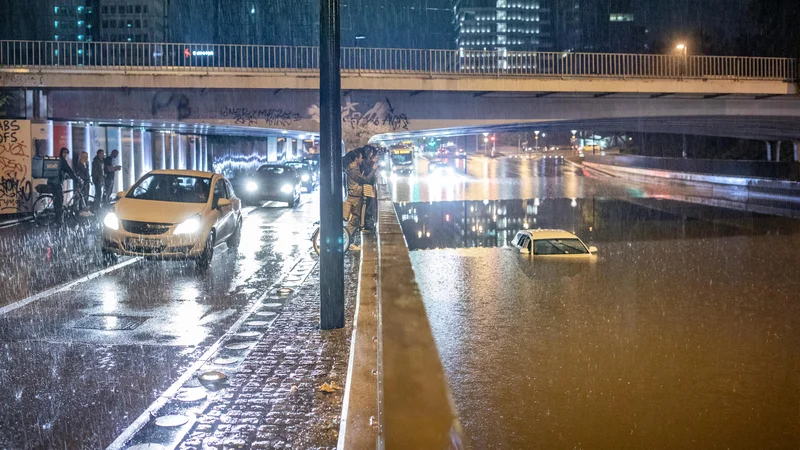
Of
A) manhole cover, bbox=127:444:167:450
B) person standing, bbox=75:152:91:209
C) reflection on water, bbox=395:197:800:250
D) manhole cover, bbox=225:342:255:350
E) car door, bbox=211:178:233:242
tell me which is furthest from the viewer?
reflection on water, bbox=395:197:800:250

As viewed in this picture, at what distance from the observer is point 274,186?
2898cm

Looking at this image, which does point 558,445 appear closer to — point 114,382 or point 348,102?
point 114,382

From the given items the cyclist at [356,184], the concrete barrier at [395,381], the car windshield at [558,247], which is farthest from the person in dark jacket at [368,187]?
the concrete barrier at [395,381]

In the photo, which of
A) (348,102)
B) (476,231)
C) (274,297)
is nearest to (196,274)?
(274,297)

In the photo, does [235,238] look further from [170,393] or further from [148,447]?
[148,447]

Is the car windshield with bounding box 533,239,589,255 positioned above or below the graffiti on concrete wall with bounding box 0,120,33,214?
below

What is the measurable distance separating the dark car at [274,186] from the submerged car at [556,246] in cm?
1175

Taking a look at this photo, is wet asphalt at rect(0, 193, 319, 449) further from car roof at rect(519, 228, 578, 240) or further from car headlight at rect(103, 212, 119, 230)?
car roof at rect(519, 228, 578, 240)

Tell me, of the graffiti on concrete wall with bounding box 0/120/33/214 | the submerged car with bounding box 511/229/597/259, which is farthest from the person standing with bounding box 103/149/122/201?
the submerged car with bounding box 511/229/597/259

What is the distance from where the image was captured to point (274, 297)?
464 inches

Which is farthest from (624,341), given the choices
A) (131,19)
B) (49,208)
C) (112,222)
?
(131,19)

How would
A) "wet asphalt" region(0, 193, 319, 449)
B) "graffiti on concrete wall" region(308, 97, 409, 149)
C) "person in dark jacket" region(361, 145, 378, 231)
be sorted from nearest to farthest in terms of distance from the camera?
"wet asphalt" region(0, 193, 319, 449) → "person in dark jacket" region(361, 145, 378, 231) → "graffiti on concrete wall" region(308, 97, 409, 149)

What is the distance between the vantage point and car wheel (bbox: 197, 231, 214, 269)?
13.8 metres

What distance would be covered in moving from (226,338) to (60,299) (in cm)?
334
